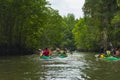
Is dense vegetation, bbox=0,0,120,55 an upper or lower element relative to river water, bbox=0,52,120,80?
upper

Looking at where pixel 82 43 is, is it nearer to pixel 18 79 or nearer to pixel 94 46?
pixel 94 46

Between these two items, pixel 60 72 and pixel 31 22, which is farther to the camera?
pixel 31 22

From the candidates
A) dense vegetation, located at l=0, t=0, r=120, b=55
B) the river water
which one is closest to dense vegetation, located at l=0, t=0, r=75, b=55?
dense vegetation, located at l=0, t=0, r=120, b=55

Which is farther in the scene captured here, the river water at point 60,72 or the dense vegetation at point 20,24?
the dense vegetation at point 20,24

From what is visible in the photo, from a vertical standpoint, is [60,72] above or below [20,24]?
below

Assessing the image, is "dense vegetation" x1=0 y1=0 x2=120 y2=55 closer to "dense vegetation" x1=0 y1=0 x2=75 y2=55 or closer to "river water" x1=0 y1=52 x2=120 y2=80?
"dense vegetation" x1=0 y1=0 x2=75 y2=55

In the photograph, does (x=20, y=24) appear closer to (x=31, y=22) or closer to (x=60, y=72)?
(x=31, y=22)

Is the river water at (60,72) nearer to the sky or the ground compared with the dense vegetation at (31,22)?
nearer to the ground

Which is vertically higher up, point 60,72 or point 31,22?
point 31,22

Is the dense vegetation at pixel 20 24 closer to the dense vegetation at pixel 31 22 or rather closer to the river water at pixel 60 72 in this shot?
the dense vegetation at pixel 31 22

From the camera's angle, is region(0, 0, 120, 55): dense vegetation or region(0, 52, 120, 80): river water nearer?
region(0, 52, 120, 80): river water


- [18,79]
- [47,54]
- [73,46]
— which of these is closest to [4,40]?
[47,54]

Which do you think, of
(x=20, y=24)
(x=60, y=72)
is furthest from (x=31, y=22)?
(x=60, y=72)

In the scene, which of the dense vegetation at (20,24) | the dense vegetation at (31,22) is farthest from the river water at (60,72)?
the dense vegetation at (20,24)
